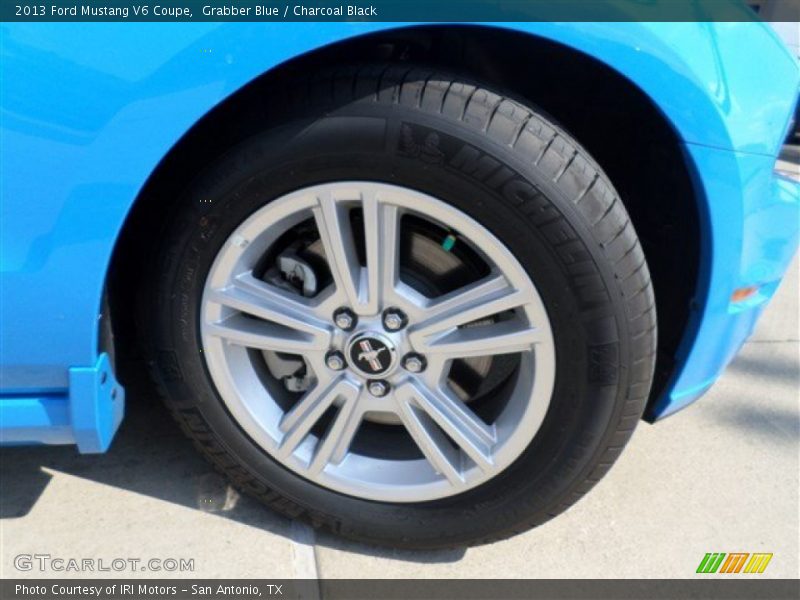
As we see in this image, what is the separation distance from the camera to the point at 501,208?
1.51m

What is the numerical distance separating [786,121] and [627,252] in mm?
507

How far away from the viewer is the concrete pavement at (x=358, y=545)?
74.3 inches

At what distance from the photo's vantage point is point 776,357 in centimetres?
295

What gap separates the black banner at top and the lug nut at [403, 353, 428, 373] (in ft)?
2.45

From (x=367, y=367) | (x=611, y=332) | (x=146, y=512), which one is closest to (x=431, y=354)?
(x=367, y=367)

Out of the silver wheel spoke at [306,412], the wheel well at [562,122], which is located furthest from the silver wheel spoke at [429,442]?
the wheel well at [562,122]

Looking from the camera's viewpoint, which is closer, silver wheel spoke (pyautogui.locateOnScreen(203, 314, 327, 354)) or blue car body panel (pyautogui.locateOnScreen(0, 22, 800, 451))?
blue car body panel (pyautogui.locateOnScreen(0, 22, 800, 451))

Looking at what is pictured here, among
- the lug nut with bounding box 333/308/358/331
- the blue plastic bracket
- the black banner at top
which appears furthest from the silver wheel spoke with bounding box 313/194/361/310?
the blue plastic bracket

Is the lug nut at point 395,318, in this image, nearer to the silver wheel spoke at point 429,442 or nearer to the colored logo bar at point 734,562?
the silver wheel spoke at point 429,442

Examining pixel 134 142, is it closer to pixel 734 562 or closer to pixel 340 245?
pixel 340 245

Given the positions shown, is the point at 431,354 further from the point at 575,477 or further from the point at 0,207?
the point at 0,207

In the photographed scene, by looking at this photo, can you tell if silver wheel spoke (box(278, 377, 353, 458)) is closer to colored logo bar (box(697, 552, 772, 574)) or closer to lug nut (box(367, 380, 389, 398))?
lug nut (box(367, 380, 389, 398))
